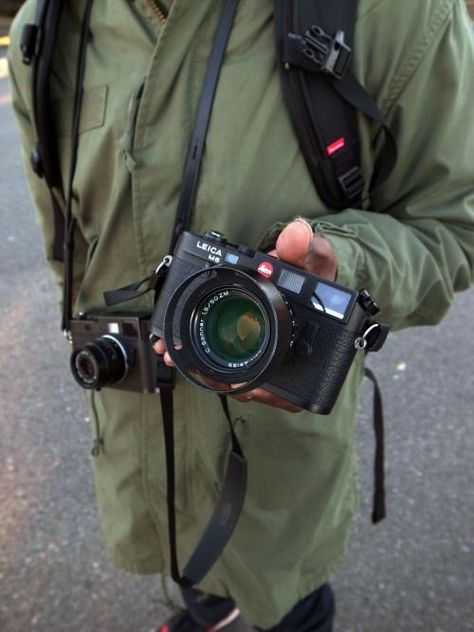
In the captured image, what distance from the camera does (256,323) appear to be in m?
0.88

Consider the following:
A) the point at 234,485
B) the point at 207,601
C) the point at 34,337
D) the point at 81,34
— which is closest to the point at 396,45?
the point at 81,34

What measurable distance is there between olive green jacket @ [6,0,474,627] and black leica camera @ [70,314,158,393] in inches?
1.8

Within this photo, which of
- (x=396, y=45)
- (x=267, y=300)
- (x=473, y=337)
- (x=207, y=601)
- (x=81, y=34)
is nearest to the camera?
(x=267, y=300)

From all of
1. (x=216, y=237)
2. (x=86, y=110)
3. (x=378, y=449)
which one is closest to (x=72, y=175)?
(x=86, y=110)

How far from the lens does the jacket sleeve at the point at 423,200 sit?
94 cm

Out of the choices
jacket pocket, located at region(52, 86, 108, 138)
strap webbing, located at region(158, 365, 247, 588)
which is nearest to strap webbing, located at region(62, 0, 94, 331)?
jacket pocket, located at region(52, 86, 108, 138)

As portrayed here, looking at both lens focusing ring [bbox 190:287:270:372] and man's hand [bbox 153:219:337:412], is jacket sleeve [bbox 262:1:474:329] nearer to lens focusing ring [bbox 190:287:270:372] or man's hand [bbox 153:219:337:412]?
man's hand [bbox 153:219:337:412]

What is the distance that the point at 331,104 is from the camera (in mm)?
943

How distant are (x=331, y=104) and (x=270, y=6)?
0.52 feet

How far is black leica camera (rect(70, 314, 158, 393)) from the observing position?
103 cm

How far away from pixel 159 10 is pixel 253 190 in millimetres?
291

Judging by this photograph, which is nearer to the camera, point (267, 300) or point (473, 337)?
point (267, 300)

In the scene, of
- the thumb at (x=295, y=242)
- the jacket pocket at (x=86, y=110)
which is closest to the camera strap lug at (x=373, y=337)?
the thumb at (x=295, y=242)

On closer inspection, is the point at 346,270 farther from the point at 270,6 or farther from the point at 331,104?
the point at 270,6
